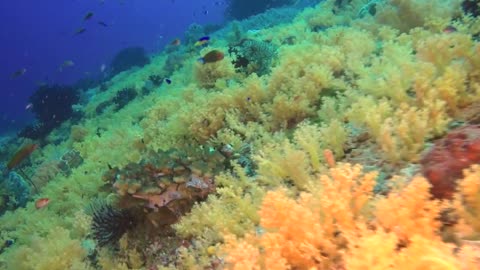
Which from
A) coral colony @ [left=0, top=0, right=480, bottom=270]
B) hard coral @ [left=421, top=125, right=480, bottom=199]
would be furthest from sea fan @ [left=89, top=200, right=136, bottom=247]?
hard coral @ [left=421, top=125, right=480, bottom=199]

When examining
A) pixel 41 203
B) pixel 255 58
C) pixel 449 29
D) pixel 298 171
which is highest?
pixel 449 29

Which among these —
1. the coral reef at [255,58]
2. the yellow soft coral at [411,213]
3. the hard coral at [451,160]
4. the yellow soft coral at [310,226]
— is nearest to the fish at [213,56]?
the coral reef at [255,58]

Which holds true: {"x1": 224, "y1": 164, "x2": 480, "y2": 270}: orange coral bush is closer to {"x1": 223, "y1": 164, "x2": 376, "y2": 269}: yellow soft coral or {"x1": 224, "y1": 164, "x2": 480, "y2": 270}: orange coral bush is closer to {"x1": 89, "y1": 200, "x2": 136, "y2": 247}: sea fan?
{"x1": 223, "y1": 164, "x2": 376, "y2": 269}: yellow soft coral

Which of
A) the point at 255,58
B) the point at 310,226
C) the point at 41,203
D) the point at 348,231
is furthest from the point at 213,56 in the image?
the point at 348,231

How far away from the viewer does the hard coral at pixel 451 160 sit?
2.55 m

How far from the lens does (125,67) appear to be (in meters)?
29.5

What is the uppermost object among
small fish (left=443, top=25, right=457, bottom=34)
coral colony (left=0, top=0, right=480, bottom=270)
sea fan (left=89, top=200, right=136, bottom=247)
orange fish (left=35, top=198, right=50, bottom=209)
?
small fish (left=443, top=25, right=457, bottom=34)

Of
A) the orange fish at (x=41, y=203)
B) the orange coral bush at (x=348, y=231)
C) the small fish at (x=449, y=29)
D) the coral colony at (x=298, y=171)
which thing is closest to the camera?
the orange coral bush at (x=348, y=231)

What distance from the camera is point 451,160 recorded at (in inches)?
104

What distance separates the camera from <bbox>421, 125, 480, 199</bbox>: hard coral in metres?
2.55

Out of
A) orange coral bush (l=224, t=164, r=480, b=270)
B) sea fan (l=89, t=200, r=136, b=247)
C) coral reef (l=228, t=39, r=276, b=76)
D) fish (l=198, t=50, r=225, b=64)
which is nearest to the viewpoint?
orange coral bush (l=224, t=164, r=480, b=270)

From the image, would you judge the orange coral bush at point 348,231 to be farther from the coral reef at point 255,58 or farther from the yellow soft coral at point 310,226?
the coral reef at point 255,58

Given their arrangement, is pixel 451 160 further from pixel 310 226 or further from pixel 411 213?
pixel 310 226

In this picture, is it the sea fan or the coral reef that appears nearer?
the sea fan
